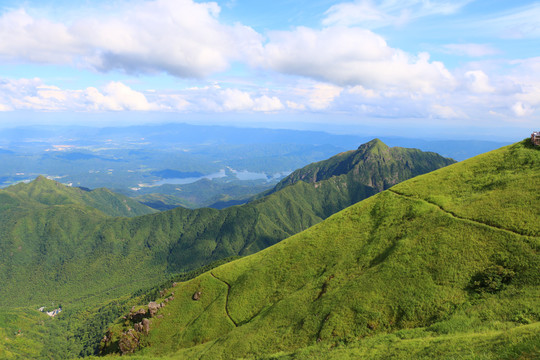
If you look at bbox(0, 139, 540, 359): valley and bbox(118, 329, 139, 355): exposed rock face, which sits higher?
bbox(0, 139, 540, 359): valley

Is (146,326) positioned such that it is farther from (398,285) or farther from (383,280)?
(398,285)

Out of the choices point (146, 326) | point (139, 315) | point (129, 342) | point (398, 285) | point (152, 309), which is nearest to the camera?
point (398, 285)

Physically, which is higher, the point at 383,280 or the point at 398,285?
the point at 398,285

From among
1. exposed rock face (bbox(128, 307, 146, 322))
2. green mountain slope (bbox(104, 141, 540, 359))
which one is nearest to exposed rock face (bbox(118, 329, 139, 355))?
green mountain slope (bbox(104, 141, 540, 359))

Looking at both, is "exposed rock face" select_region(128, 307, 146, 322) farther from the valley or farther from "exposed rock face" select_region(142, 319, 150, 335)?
"exposed rock face" select_region(142, 319, 150, 335)

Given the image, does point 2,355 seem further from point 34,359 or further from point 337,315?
point 337,315

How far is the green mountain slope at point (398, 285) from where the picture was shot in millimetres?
38750

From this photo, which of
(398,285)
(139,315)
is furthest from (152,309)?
(398,285)

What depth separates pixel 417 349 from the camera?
34.7m

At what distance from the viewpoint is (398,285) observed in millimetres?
49844

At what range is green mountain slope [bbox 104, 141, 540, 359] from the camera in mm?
38750

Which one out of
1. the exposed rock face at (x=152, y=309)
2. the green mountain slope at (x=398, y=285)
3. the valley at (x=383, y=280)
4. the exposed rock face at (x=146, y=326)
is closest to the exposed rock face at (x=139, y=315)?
the valley at (x=383, y=280)

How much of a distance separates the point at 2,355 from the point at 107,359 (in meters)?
141

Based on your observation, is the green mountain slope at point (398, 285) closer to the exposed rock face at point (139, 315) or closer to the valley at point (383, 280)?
the valley at point (383, 280)
